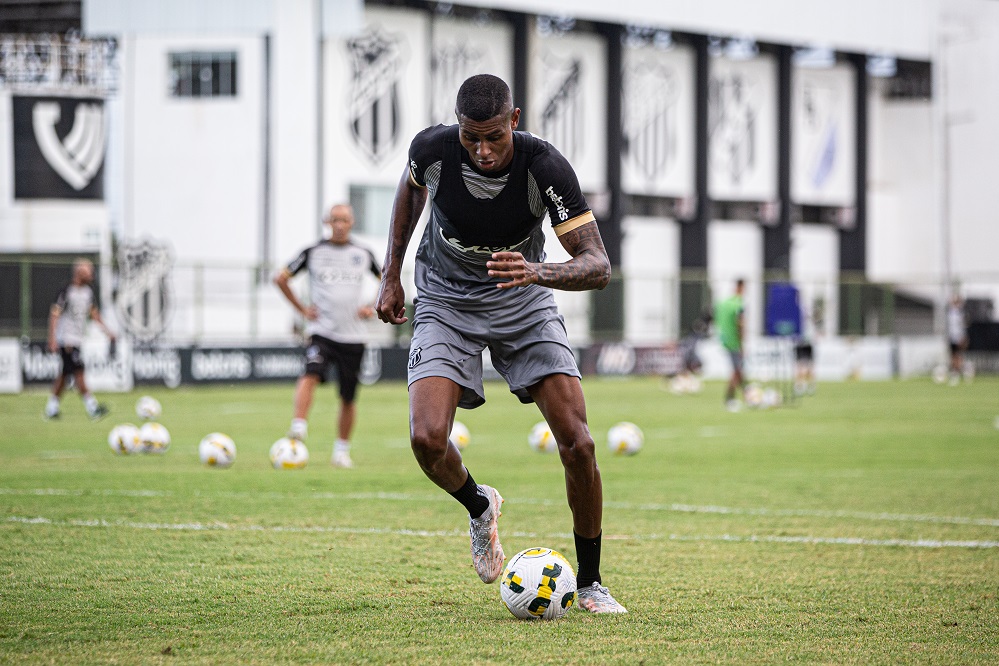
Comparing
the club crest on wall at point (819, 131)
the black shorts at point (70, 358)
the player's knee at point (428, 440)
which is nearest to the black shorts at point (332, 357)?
the player's knee at point (428, 440)

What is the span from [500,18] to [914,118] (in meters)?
20.6

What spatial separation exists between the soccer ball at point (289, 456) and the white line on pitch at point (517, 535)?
385 cm

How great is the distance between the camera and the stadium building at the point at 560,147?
4066cm

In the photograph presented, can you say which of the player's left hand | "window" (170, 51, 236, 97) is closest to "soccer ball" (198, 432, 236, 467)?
the player's left hand

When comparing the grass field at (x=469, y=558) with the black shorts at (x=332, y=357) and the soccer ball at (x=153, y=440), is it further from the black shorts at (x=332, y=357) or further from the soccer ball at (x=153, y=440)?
the black shorts at (x=332, y=357)

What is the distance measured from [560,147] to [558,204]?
42.3 m

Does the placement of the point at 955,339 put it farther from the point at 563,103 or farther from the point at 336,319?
the point at 336,319

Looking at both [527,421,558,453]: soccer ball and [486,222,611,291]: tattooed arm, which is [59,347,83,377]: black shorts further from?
[486,222,611,291]: tattooed arm

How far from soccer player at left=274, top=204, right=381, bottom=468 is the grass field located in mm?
561

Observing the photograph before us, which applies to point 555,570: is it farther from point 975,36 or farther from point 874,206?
point 874,206

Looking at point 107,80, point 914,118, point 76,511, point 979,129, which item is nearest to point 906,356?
point 979,129

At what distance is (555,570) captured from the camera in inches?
231

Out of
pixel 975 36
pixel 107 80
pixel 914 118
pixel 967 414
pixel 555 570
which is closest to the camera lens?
pixel 555 570

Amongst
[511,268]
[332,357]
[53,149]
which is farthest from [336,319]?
[53,149]
